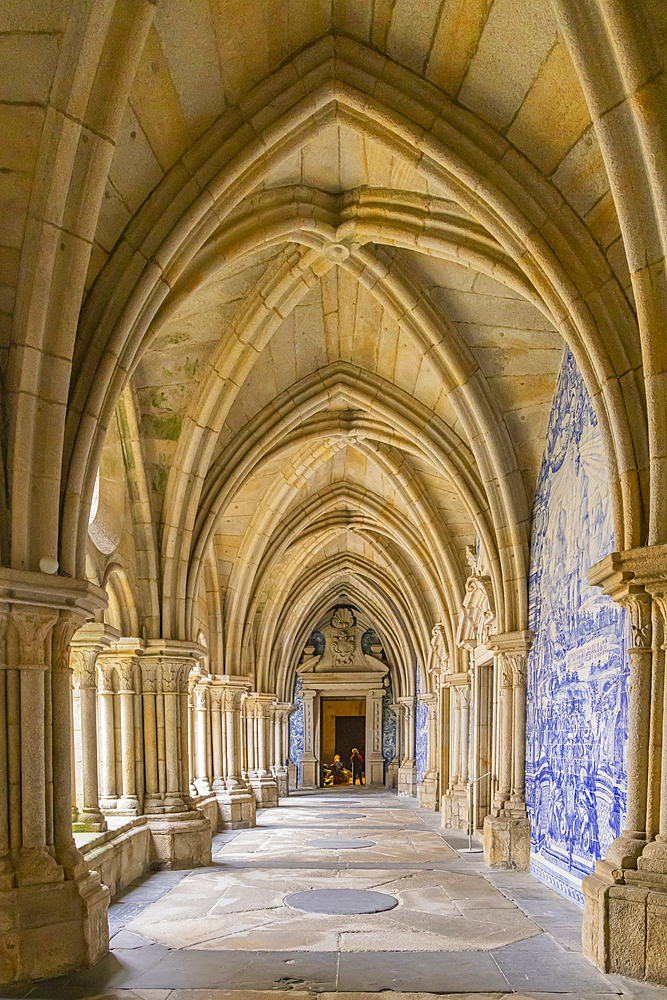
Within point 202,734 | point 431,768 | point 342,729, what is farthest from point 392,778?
point 202,734

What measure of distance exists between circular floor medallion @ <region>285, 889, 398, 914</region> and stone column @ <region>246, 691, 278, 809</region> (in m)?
7.64

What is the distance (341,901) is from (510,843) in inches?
78.1

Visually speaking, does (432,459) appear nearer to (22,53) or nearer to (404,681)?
(22,53)

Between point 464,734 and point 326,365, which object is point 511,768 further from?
point 326,365

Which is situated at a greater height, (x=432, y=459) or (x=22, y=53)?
(x=22, y=53)

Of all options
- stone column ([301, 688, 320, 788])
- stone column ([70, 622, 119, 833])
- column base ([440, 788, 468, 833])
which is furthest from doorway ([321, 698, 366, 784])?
stone column ([70, 622, 119, 833])

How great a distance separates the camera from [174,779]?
716 centimetres

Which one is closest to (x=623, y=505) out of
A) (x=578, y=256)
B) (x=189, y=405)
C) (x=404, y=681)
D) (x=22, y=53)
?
(x=578, y=256)

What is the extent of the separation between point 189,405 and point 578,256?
3.58 m

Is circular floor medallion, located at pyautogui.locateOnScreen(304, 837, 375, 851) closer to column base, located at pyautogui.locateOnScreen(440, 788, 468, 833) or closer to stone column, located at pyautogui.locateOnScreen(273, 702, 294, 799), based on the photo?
column base, located at pyautogui.locateOnScreen(440, 788, 468, 833)

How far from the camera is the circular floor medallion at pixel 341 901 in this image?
5508 mm

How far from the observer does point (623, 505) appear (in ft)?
14.5

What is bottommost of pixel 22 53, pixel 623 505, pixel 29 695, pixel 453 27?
pixel 29 695

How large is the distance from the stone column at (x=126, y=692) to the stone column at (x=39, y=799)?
2.64 metres
